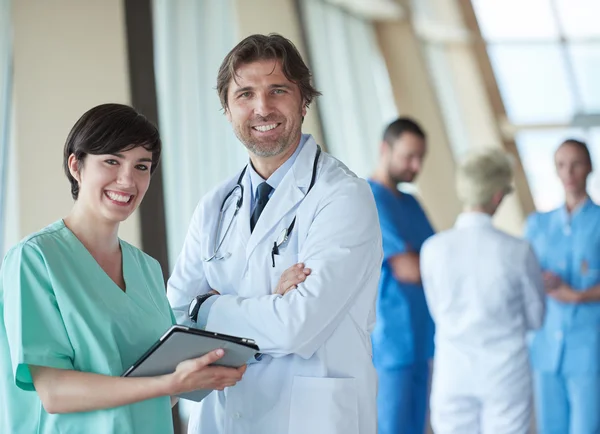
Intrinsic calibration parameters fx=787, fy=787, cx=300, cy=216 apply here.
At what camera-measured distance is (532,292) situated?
2949 mm

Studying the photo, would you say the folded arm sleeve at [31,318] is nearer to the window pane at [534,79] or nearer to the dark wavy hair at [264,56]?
the dark wavy hair at [264,56]

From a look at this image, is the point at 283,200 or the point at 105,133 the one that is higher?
the point at 105,133

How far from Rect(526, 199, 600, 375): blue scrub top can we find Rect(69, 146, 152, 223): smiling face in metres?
2.43

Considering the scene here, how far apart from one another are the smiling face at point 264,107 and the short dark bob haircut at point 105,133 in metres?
0.33

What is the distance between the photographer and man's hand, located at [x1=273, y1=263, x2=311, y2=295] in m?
1.66

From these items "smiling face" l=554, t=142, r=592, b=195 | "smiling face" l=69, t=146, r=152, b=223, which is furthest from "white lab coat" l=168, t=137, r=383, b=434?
"smiling face" l=554, t=142, r=592, b=195

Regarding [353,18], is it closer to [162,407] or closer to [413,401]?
[413,401]

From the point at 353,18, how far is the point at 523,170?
2.71m

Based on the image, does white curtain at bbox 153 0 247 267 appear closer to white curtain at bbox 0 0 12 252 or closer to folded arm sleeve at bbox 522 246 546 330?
white curtain at bbox 0 0 12 252

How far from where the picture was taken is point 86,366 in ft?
4.58

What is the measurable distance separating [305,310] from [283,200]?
289 millimetres

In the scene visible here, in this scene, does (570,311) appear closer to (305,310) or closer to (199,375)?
(305,310)

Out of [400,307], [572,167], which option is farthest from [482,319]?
[572,167]

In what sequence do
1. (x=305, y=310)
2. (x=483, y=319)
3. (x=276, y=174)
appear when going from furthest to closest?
(x=483, y=319), (x=276, y=174), (x=305, y=310)
